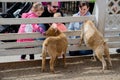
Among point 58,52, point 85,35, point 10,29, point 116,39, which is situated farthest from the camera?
point 10,29

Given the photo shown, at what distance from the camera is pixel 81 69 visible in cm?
614

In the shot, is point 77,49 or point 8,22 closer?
point 8,22

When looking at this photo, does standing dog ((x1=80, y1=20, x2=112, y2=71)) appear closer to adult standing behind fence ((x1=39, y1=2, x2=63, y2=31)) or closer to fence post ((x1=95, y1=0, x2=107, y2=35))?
fence post ((x1=95, y1=0, x2=107, y2=35))

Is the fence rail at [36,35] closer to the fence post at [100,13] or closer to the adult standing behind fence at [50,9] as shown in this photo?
the fence post at [100,13]

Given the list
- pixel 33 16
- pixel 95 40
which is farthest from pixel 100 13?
pixel 33 16

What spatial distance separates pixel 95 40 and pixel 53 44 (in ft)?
2.92

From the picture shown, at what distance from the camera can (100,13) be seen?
6457 millimetres

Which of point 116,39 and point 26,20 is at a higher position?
point 26,20

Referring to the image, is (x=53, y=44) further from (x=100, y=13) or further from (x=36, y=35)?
(x=100, y=13)

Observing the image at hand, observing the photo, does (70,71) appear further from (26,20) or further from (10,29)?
(10,29)

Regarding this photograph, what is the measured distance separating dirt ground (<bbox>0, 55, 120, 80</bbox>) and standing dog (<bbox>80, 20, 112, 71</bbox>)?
0.77 ft

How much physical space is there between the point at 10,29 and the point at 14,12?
479mm

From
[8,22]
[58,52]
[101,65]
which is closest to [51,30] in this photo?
[58,52]

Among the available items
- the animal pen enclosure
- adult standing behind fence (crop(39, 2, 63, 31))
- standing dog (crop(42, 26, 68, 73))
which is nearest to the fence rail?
the animal pen enclosure
